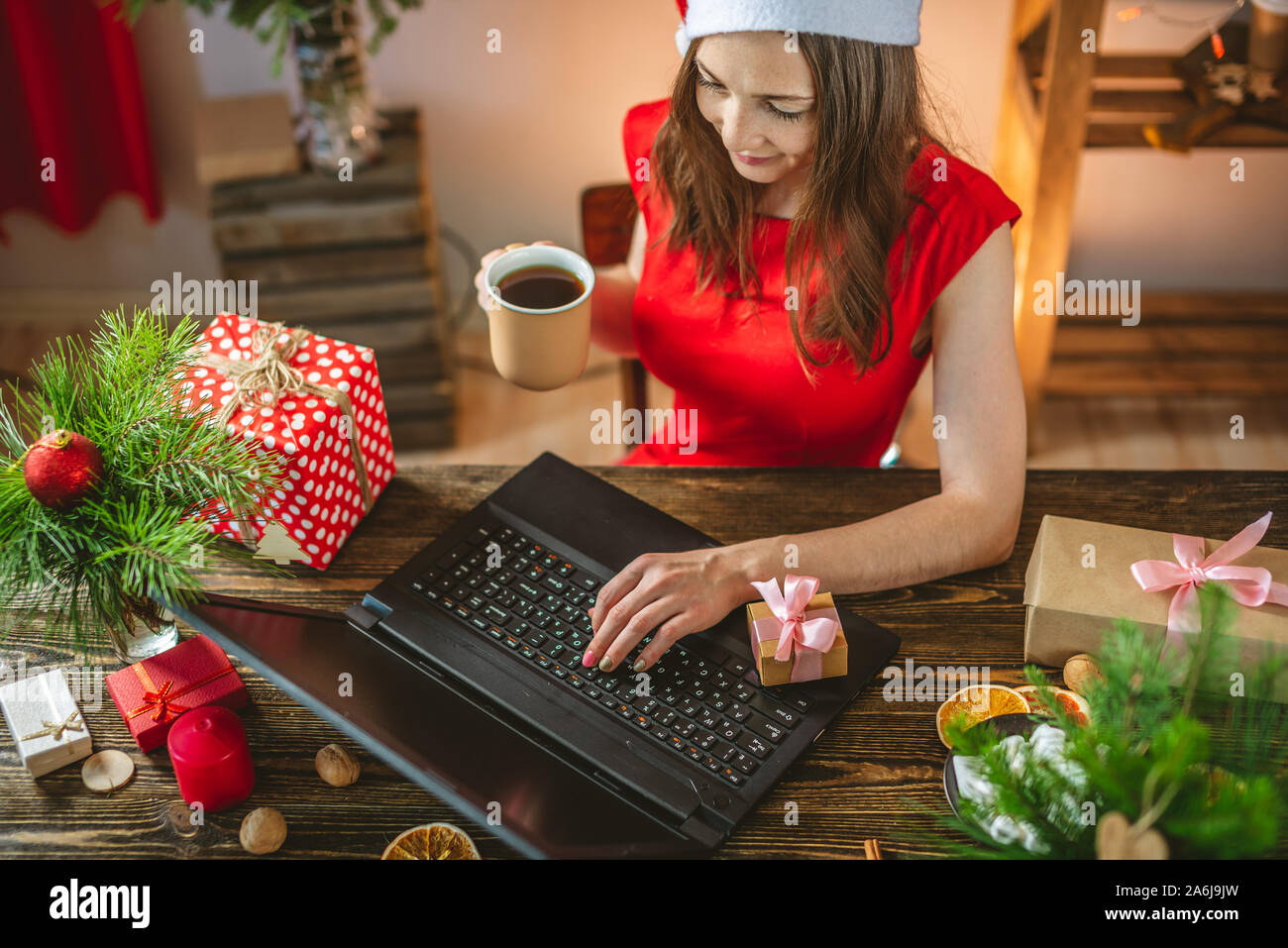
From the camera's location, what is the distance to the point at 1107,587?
3.67 ft

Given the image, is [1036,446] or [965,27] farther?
[1036,446]

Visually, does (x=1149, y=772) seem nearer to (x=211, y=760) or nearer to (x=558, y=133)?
(x=211, y=760)

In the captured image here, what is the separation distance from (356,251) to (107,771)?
5.30 ft

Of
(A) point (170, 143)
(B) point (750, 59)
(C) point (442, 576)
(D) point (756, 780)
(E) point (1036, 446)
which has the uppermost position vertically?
(B) point (750, 59)

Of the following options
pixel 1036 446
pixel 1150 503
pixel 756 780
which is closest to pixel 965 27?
pixel 1036 446

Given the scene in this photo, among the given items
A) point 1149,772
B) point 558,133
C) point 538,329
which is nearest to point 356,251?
point 558,133

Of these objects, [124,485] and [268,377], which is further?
[268,377]

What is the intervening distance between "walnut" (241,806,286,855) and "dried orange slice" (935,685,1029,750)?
64 centimetres

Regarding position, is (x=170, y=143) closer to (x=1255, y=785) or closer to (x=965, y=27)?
(x=965, y=27)

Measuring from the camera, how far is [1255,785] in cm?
70

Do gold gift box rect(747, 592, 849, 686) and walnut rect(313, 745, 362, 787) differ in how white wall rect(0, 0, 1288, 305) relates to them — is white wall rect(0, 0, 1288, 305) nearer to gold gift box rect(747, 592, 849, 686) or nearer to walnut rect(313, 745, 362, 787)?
gold gift box rect(747, 592, 849, 686)

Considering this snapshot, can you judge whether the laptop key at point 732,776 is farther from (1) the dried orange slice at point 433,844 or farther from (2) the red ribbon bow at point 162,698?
(2) the red ribbon bow at point 162,698

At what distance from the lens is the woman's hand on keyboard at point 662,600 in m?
1.12
